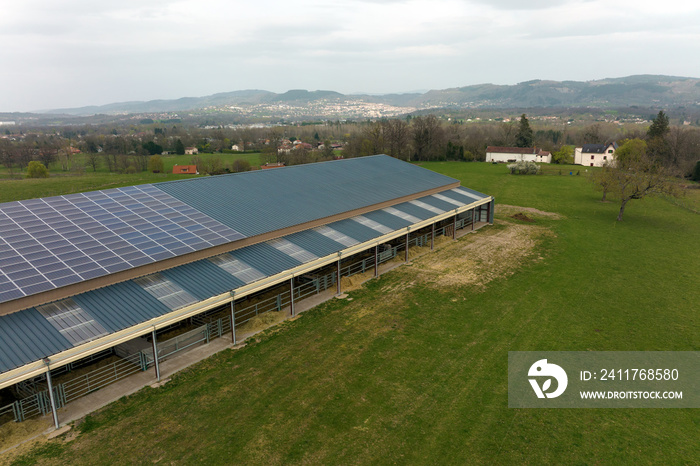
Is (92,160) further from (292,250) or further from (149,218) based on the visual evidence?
(292,250)

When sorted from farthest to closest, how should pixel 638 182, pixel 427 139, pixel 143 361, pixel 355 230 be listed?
1. pixel 427 139
2. pixel 638 182
3. pixel 355 230
4. pixel 143 361

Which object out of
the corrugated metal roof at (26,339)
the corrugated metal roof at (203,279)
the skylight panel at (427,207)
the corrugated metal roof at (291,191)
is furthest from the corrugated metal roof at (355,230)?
the corrugated metal roof at (26,339)

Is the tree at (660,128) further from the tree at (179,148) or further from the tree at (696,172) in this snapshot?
the tree at (179,148)

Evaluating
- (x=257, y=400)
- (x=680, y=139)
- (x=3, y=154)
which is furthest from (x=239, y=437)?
(x=3, y=154)

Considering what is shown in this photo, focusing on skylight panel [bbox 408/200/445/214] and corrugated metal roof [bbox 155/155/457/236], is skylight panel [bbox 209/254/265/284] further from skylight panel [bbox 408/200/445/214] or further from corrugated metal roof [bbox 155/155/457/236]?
skylight panel [bbox 408/200/445/214]

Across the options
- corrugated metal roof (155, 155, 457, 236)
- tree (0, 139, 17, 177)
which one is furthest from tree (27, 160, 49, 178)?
corrugated metal roof (155, 155, 457, 236)

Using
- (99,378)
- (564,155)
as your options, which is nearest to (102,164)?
(99,378)
